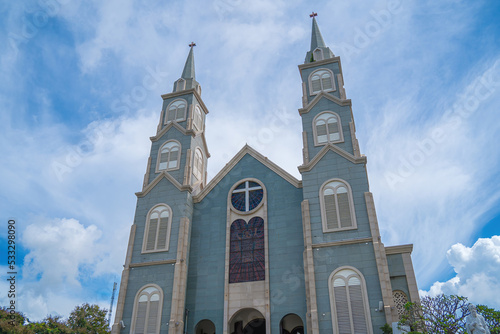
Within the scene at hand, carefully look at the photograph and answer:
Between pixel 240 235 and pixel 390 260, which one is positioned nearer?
pixel 390 260

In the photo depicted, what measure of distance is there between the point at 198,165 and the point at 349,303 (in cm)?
1701

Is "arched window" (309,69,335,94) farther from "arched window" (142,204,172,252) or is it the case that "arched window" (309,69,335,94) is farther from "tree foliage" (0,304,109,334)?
"tree foliage" (0,304,109,334)

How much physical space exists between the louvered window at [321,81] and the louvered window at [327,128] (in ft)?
9.32

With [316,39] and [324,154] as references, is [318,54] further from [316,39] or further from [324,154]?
[324,154]

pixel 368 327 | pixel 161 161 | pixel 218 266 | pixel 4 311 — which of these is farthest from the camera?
pixel 161 161

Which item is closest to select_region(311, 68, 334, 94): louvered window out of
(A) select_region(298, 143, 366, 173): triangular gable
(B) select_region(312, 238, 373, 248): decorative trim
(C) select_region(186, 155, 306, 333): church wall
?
(A) select_region(298, 143, 366, 173): triangular gable

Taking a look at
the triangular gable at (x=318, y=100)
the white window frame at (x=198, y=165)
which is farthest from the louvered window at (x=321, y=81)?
the white window frame at (x=198, y=165)

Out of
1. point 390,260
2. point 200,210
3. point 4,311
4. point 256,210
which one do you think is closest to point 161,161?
point 200,210

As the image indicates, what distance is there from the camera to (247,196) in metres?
29.9

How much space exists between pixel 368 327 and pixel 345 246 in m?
4.66

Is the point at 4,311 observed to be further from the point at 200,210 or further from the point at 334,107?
the point at 334,107

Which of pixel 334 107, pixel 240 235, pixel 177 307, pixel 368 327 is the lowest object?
pixel 368 327

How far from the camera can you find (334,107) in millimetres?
31094

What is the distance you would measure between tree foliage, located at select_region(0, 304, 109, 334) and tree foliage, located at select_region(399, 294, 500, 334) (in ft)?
76.6
